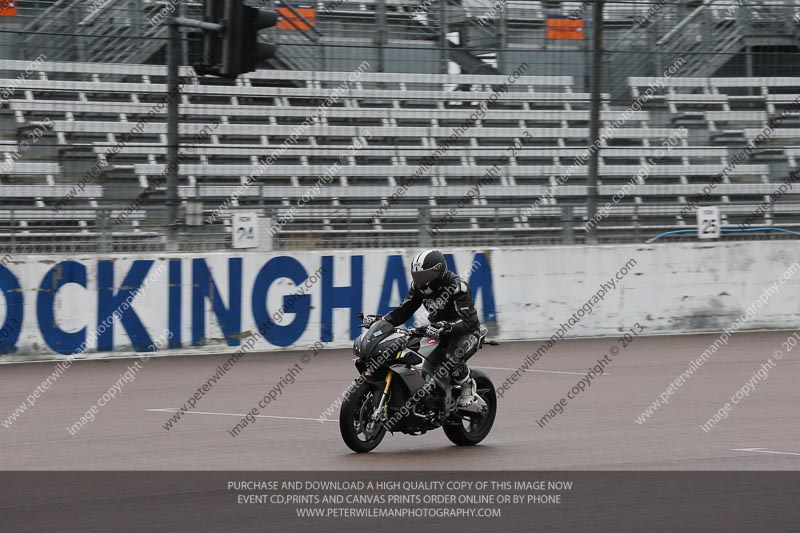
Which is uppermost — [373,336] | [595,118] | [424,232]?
[595,118]

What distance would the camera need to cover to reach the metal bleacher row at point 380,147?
15648mm

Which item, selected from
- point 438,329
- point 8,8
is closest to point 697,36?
point 8,8

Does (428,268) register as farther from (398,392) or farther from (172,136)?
(172,136)

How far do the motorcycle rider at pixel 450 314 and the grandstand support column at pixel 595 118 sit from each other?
833 centimetres

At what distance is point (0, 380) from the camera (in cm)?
1270

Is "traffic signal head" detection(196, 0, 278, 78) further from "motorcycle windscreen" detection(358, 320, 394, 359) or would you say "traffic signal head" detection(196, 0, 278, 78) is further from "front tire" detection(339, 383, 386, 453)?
"front tire" detection(339, 383, 386, 453)

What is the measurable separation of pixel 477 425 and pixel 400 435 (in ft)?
2.54

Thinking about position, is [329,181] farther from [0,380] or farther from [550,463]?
[550,463]

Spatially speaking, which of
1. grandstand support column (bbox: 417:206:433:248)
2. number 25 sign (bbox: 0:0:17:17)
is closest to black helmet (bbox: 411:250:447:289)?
grandstand support column (bbox: 417:206:433:248)

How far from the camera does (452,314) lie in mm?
8711

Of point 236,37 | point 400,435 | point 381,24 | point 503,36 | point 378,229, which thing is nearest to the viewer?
point 400,435

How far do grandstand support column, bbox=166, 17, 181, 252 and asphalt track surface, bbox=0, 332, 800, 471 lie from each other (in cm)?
181
